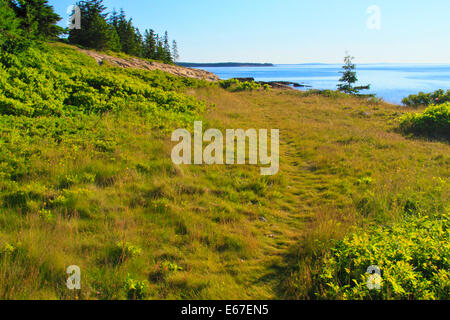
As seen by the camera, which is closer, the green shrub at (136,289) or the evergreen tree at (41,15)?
the green shrub at (136,289)

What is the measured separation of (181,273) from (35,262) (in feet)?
6.70

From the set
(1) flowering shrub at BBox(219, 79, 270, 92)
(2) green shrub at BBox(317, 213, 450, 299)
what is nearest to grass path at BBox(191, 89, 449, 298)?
(2) green shrub at BBox(317, 213, 450, 299)

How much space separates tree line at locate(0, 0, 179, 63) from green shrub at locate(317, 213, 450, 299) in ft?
51.8

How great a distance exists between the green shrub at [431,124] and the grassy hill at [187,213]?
3495 millimetres

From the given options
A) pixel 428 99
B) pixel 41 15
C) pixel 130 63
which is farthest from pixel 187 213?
pixel 130 63

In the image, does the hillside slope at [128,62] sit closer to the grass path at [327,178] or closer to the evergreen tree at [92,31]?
the evergreen tree at [92,31]

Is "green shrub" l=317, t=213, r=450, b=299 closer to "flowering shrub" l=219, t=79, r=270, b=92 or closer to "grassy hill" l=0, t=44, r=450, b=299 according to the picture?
"grassy hill" l=0, t=44, r=450, b=299

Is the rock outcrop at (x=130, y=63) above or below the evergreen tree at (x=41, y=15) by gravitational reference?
below

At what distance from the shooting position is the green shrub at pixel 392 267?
3.19 m

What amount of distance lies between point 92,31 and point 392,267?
5846cm

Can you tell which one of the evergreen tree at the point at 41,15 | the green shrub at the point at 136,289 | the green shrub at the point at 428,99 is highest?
the evergreen tree at the point at 41,15

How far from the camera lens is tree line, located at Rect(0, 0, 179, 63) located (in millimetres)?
14312

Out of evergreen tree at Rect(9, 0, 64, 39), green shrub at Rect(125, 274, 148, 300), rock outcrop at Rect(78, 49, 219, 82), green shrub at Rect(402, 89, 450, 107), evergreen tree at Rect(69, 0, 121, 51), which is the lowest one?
green shrub at Rect(125, 274, 148, 300)

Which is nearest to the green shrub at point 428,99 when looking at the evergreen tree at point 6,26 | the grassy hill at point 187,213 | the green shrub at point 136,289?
the grassy hill at point 187,213
